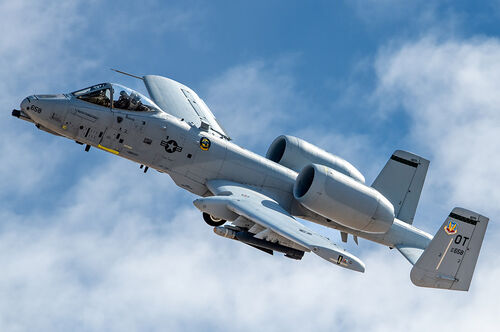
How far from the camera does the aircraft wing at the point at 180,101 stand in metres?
26.6

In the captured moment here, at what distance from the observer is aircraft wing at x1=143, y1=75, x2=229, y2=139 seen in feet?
87.4

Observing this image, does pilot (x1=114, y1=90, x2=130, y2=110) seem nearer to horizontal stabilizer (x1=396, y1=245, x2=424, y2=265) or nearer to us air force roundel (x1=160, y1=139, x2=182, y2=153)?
us air force roundel (x1=160, y1=139, x2=182, y2=153)

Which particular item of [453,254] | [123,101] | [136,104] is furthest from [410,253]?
[123,101]

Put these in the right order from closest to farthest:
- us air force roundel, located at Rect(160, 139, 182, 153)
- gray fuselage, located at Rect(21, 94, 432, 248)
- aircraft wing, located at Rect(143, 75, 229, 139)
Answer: gray fuselage, located at Rect(21, 94, 432, 248) < us air force roundel, located at Rect(160, 139, 182, 153) < aircraft wing, located at Rect(143, 75, 229, 139)

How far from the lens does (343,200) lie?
77.8 feet

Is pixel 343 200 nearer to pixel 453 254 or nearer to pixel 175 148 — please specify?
pixel 453 254

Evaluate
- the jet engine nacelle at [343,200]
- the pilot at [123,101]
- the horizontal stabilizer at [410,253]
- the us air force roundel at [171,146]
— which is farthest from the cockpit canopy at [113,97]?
the horizontal stabilizer at [410,253]

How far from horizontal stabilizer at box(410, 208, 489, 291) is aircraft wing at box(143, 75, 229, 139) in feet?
22.7

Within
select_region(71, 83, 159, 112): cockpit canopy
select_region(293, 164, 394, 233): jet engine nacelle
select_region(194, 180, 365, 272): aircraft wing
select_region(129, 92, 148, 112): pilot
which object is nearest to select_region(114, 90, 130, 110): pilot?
select_region(71, 83, 159, 112): cockpit canopy

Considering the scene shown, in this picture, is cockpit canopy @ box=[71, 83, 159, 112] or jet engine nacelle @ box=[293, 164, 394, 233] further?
jet engine nacelle @ box=[293, 164, 394, 233]

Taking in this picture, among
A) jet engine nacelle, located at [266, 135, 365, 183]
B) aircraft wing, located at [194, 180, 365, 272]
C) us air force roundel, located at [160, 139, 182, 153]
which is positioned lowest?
aircraft wing, located at [194, 180, 365, 272]

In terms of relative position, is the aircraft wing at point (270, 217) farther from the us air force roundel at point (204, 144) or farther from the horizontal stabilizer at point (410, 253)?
the horizontal stabilizer at point (410, 253)

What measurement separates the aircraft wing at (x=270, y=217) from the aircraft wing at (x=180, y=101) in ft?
6.94

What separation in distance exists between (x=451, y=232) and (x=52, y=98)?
11245 millimetres
